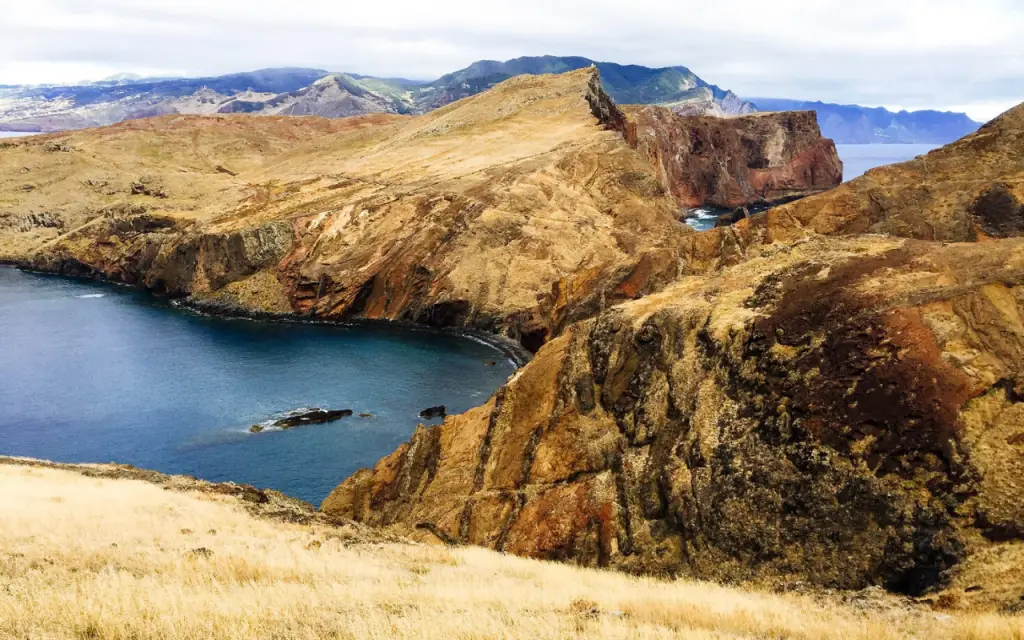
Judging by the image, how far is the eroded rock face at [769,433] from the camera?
19.8 m

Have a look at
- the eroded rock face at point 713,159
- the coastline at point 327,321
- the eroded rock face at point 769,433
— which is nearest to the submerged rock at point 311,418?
the coastline at point 327,321

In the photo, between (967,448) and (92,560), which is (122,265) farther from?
(967,448)

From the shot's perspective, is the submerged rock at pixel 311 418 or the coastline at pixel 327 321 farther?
the coastline at pixel 327 321

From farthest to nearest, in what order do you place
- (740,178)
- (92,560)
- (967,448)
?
(740,178), (967,448), (92,560)

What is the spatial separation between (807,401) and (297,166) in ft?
434

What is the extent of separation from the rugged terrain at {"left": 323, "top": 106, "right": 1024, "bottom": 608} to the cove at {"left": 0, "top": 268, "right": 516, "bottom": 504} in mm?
17702

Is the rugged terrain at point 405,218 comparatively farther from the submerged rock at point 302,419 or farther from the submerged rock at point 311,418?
the submerged rock at point 302,419

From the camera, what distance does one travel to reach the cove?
5062 centimetres

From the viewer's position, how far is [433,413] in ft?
190

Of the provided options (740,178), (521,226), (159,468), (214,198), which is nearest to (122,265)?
(214,198)

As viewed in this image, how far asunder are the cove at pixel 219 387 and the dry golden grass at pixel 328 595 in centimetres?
2458

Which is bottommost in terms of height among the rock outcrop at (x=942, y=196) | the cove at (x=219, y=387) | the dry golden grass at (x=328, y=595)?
the cove at (x=219, y=387)

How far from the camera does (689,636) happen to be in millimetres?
11695

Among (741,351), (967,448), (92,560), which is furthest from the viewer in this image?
(741,351)
